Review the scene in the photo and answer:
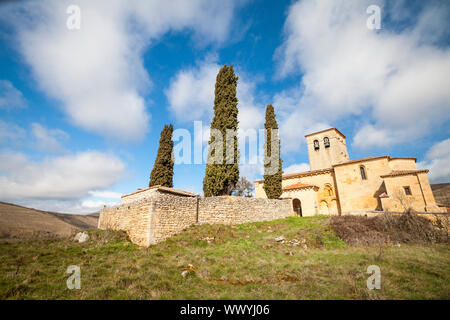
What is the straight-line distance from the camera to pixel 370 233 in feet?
33.0

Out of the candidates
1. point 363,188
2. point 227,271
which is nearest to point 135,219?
point 227,271

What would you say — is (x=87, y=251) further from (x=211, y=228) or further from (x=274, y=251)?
(x=274, y=251)

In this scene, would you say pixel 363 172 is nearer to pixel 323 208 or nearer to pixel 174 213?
pixel 323 208

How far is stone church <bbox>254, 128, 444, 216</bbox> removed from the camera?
16.4m

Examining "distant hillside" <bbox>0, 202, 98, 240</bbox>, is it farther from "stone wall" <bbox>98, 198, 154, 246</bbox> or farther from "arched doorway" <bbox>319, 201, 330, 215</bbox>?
"arched doorway" <bbox>319, 201, 330, 215</bbox>

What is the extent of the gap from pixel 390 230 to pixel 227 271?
401 inches

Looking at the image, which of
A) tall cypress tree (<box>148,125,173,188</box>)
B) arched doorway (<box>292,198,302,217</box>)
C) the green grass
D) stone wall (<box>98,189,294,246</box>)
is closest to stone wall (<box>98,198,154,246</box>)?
stone wall (<box>98,189,294,246</box>)

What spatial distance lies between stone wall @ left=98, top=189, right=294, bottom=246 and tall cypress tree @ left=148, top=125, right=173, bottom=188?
6061 mm

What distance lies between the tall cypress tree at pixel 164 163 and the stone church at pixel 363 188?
1303 centimetres

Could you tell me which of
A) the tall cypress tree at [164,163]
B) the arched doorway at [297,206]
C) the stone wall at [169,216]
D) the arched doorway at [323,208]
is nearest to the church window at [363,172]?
the arched doorway at [323,208]

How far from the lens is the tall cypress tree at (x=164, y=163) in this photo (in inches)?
856

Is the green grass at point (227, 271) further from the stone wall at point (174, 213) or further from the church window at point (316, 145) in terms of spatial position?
the church window at point (316, 145)
